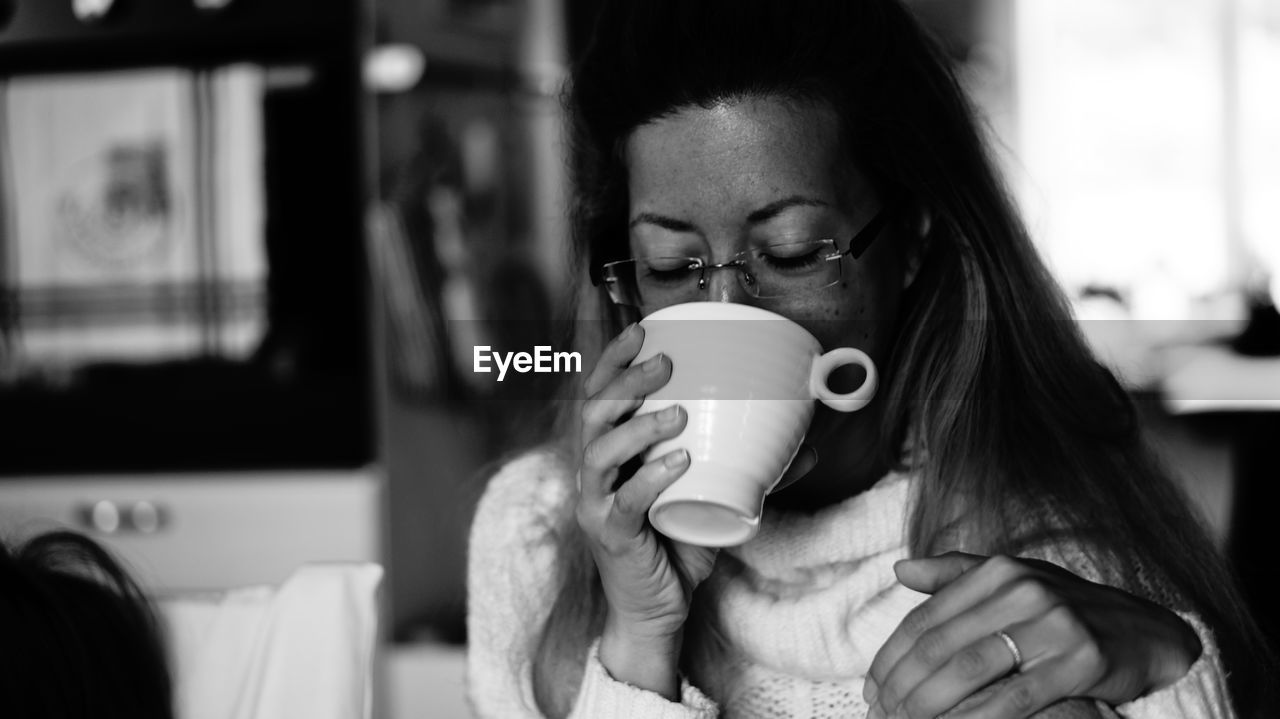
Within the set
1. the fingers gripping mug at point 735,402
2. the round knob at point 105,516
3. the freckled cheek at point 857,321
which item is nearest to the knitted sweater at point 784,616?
the freckled cheek at point 857,321

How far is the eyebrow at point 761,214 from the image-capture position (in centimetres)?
79

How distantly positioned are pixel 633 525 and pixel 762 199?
0.74 feet

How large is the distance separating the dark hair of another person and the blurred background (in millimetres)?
1016

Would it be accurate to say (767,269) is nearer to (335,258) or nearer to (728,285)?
(728,285)

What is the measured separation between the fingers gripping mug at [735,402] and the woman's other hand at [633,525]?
11 millimetres

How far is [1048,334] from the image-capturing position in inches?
34.3

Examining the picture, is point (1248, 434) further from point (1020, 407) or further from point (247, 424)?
point (247, 424)

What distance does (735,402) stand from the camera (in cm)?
65

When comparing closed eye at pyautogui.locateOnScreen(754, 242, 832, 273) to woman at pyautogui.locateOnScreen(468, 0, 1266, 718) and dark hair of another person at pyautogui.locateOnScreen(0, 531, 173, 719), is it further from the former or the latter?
dark hair of another person at pyautogui.locateOnScreen(0, 531, 173, 719)

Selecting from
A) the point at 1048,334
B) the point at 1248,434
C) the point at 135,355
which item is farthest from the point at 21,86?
the point at 1248,434

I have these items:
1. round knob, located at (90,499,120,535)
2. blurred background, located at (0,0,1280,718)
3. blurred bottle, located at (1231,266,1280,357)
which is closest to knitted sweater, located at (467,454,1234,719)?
blurred background, located at (0,0,1280,718)

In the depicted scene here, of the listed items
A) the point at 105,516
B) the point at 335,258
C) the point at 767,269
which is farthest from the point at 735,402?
the point at 105,516

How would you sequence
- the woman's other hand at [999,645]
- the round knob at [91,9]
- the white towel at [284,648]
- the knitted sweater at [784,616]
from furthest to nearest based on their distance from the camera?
the round knob at [91,9] < the knitted sweater at [784,616] < the white towel at [284,648] < the woman's other hand at [999,645]

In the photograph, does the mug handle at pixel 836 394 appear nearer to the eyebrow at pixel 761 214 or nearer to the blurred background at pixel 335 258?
the eyebrow at pixel 761 214
